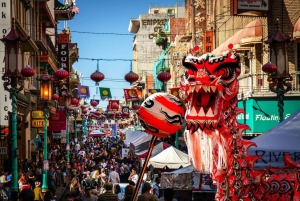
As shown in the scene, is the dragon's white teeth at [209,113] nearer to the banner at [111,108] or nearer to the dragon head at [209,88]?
the dragon head at [209,88]

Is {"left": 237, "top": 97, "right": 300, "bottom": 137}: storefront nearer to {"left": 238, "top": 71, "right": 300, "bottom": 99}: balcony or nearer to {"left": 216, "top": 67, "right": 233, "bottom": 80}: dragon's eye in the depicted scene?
{"left": 238, "top": 71, "right": 300, "bottom": 99}: balcony

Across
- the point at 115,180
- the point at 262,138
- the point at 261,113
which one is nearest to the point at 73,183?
the point at 115,180

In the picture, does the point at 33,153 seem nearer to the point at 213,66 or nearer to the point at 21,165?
the point at 21,165

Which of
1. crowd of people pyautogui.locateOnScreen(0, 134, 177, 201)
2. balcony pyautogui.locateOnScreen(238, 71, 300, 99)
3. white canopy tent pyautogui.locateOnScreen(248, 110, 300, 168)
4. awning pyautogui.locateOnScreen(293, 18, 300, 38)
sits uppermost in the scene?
awning pyautogui.locateOnScreen(293, 18, 300, 38)

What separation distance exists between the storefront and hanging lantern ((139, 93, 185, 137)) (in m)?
17.6

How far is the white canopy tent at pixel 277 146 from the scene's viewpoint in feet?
31.7

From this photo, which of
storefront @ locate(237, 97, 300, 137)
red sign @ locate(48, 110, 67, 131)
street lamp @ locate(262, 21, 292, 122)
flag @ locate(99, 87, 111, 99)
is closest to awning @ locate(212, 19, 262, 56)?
storefront @ locate(237, 97, 300, 137)

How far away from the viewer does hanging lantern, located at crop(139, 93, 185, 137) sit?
361 inches

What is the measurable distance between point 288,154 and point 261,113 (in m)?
18.0

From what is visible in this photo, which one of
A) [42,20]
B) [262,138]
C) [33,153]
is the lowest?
[33,153]

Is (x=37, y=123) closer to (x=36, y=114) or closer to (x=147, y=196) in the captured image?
(x=36, y=114)

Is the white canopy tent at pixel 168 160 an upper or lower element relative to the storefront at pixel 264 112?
lower

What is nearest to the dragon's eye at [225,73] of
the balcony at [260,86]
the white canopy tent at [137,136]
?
the balcony at [260,86]

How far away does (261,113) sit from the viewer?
27.0m
